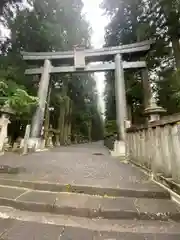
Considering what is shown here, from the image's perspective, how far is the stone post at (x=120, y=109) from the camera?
25.7 feet

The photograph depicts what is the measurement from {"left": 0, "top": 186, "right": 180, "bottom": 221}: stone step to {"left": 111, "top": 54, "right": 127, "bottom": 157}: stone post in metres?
5.22

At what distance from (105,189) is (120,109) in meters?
6.52

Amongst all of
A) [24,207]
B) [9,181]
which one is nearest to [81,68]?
[9,181]

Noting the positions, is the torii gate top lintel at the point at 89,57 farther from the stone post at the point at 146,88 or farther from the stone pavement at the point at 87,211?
the stone pavement at the point at 87,211

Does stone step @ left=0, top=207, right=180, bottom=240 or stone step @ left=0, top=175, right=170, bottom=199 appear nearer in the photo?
stone step @ left=0, top=207, right=180, bottom=240

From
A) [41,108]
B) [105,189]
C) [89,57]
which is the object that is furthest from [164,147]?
[89,57]

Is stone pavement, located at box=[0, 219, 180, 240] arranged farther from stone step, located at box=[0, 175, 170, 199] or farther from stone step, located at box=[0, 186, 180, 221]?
stone step, located at box=[0, 175, 170, 199]

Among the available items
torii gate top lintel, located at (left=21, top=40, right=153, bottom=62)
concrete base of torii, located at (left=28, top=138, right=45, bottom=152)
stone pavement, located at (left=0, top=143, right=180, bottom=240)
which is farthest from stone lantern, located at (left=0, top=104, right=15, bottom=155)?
torii gate top lintel, located at (left=21, top=40, right=153, bottom=62)

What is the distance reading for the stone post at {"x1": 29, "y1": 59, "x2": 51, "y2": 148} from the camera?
906 cm

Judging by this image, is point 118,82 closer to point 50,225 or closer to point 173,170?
point 173,170

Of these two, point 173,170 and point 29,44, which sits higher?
point 29,44

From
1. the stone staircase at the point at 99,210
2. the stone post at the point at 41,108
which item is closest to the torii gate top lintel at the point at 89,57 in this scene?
the stone post at the point at 41,108

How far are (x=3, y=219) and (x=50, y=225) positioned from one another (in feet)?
1.89

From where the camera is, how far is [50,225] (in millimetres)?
1824
